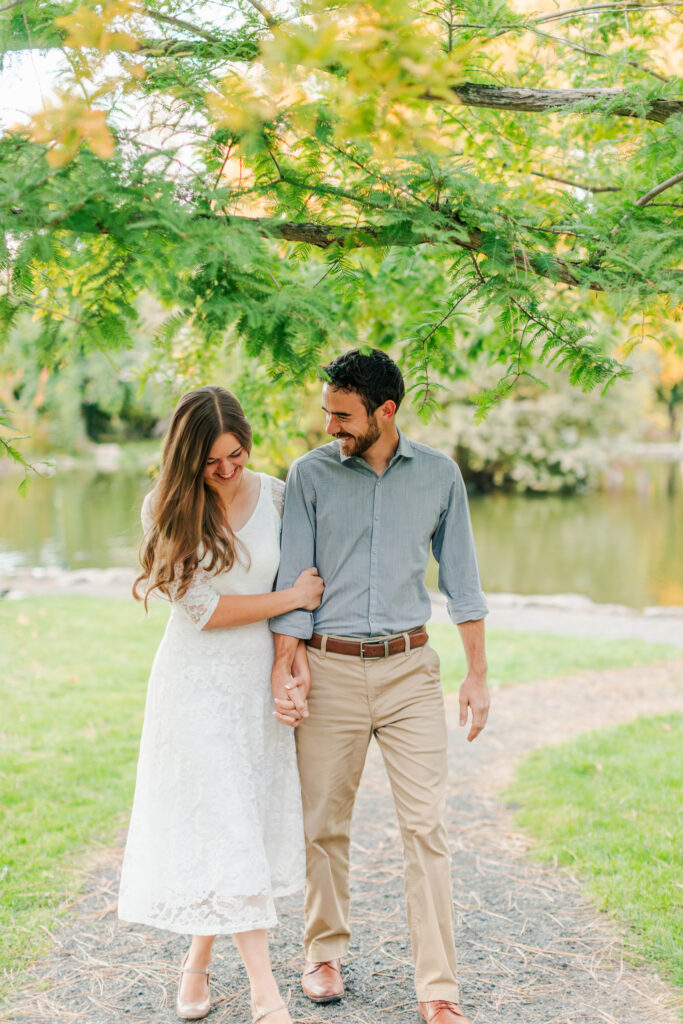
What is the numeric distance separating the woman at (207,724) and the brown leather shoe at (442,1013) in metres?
0.43

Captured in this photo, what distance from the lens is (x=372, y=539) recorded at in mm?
3041

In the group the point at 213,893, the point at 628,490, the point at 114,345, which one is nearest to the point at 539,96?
the point at 114,345

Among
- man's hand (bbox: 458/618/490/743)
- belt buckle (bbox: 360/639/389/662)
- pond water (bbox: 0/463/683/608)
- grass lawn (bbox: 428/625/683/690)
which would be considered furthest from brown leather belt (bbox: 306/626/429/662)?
pond water (bbox: 0/463/683/608)

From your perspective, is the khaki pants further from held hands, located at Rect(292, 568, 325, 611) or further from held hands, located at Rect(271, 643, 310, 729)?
held hands, located at Rect(292, 568, 325, 611)

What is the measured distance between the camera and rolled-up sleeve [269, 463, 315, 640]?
2951 millimetres

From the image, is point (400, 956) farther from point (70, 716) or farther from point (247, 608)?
point (70, 716)

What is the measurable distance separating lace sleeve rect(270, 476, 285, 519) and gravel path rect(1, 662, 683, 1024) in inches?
65.4

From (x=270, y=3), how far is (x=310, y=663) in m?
2.05

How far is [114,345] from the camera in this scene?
252 centimetres

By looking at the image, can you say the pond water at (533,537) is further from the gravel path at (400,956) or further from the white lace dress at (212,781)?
the white lace dress at (212,781)

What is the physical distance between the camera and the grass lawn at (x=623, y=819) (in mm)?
3492

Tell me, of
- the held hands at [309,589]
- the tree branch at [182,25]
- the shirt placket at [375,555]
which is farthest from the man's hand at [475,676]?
the tree branch at [182,25]

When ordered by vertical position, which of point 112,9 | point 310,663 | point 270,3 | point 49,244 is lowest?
point 310,663

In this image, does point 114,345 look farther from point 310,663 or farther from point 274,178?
point 310,663
